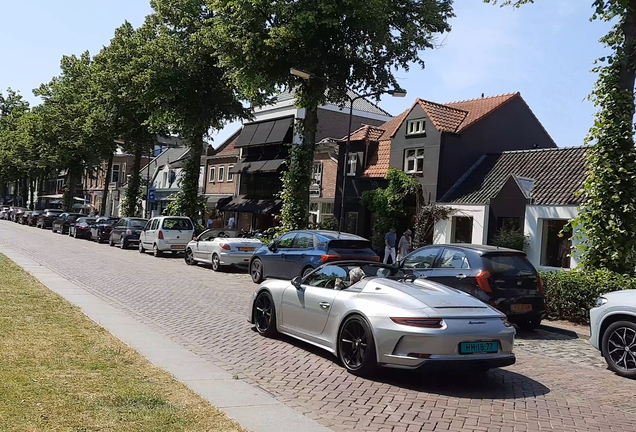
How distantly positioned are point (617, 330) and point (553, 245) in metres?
16.1

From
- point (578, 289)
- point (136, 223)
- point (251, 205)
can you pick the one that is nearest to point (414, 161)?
point (136, 223)

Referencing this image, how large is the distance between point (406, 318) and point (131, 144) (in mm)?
40453

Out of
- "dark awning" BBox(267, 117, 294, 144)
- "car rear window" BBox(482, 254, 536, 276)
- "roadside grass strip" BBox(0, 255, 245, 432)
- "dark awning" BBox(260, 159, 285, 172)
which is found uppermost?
"dark awning" BBox(267, 117, 294, 144)

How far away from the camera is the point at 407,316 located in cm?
671

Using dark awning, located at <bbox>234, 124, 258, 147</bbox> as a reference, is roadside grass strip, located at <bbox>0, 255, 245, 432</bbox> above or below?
below

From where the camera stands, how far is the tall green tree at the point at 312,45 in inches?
909

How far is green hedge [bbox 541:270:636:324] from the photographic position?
12.7 m

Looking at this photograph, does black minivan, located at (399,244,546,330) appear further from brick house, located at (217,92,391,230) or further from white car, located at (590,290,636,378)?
brick house, located at (217,92,391,230)

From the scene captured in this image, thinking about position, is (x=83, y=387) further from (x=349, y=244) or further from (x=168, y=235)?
(x=168, y=235)

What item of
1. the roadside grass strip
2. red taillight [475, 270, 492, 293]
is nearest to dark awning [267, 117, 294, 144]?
red taillight [475, 270, 492, 293]

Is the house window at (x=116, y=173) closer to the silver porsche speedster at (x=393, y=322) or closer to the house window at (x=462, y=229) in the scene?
the house window at (x=462, y=229)

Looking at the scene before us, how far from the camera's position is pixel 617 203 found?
13836 mm

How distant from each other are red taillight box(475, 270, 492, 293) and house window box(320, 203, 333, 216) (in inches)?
998

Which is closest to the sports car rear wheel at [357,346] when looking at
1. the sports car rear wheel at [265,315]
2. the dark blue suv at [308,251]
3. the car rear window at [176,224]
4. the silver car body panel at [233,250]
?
the sports car rear wheel at [265,315]
